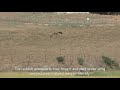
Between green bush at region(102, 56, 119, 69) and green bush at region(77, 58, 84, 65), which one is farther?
green bush at region(102, 56, 119, 69)

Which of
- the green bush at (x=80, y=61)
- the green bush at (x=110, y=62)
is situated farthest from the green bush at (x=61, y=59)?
the green bush at (x=110, y=62)

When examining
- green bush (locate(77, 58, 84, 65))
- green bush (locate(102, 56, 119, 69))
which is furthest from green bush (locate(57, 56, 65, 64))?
green bush (locate(102, 56, 119, 69))

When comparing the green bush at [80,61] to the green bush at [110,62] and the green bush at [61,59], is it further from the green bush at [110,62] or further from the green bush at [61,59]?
the green bush at [110,62]

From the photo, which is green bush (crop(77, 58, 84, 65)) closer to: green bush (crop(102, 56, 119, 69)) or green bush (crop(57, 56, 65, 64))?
green bush (crop(57, 56, 65, 64))

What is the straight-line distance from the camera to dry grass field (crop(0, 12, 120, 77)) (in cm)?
718

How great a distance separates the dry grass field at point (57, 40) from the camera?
718 cm

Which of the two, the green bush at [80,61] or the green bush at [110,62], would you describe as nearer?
the green bush at [80,61]

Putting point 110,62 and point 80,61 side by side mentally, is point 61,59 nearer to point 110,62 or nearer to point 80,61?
point 80,61

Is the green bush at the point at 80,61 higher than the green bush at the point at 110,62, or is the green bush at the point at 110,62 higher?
the green bush at the point at 80,61

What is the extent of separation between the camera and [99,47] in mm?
7473

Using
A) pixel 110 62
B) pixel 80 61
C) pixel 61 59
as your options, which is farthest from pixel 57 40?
pixel 110 62

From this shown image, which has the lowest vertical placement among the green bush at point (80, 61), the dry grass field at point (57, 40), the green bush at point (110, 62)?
the green bush at point (110, 62)
